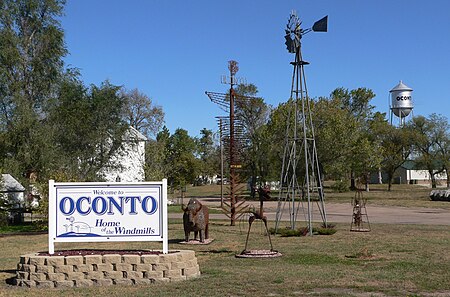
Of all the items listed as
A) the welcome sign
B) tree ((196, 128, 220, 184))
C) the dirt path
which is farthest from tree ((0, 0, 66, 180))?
tree ((196, 128, 220, 184))

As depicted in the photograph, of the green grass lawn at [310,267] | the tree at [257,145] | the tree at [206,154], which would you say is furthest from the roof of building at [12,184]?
the tree at [206,154]

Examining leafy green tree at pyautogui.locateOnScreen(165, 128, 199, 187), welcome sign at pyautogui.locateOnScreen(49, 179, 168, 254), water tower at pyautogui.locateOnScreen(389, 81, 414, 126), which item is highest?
water tower at pyautogui.locateOnScreen(389, 81, 414, 126)

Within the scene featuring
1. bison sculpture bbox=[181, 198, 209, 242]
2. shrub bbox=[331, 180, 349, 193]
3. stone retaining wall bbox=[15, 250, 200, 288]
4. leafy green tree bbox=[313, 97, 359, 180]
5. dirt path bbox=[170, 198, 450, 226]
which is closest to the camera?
stone retaining wall bbox=[15, 250, 200, 288]

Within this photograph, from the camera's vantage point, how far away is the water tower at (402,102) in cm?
8194

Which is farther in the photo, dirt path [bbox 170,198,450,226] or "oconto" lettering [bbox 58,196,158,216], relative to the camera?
dirt path [bbox 170,198,450,226]

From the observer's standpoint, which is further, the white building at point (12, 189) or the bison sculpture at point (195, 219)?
the white building at point (12, 189)

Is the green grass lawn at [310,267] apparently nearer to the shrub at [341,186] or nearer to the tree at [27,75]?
the tree at [27,75]

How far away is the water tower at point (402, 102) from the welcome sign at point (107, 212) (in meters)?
75.4

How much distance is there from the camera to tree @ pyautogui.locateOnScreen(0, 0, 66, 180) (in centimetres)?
2795

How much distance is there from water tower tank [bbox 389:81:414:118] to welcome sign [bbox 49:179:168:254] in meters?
75.4

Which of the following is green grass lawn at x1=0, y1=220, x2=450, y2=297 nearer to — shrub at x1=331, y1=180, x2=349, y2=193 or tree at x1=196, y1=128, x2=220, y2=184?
shrub at x1=331, y1=180, x2=349, y2=193

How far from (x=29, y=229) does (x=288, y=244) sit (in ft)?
47.3

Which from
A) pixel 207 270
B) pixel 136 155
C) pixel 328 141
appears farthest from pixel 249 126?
pixel 207 270

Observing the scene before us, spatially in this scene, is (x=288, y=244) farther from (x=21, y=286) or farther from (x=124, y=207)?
(x=21, y=286)
